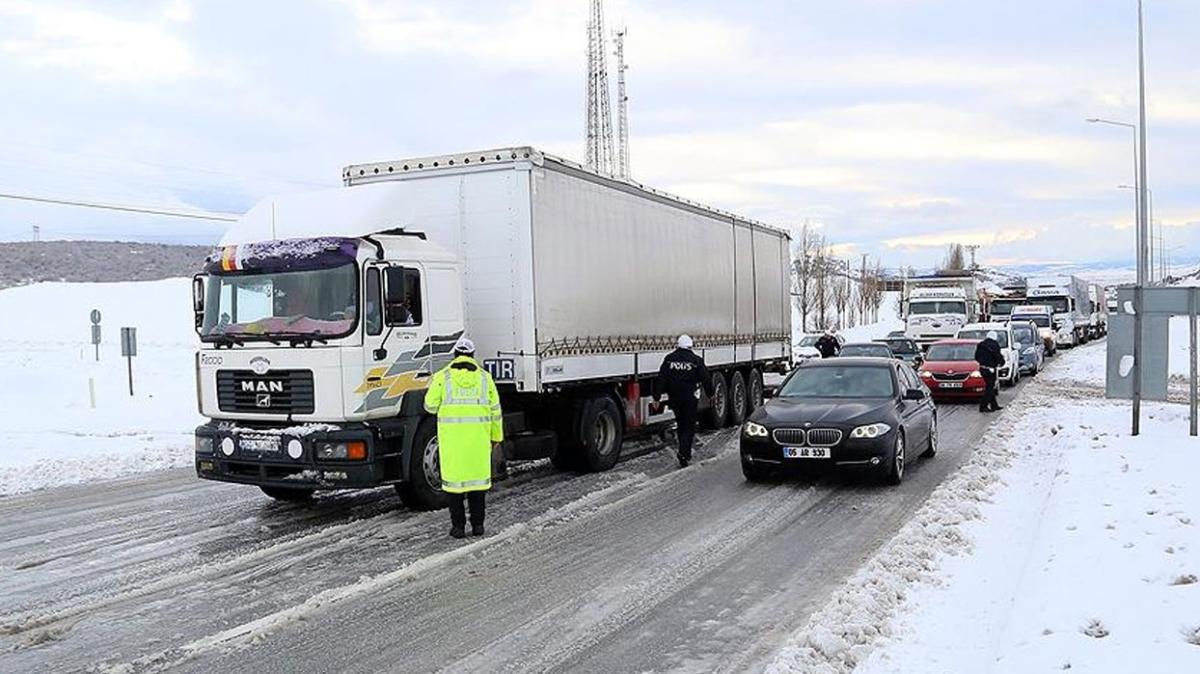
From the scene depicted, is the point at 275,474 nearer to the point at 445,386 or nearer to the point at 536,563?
the point at 445,386

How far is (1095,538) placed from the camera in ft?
23.9

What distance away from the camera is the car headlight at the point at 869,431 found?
10.8 meters

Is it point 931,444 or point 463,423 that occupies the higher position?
point 463,423

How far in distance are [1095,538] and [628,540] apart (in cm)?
366

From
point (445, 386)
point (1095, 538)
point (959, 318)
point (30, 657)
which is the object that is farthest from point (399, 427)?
point (959, 318)

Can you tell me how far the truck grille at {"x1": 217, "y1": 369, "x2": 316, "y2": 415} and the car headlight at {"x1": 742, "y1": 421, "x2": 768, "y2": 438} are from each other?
4806 millimetres

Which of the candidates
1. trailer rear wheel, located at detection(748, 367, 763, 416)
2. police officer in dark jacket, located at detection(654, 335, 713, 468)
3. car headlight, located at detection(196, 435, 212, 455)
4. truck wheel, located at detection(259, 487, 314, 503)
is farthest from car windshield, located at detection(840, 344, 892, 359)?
car headlight, located at detection(196, 435, 212, 455)

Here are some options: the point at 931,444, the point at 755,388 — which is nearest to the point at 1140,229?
the point at 755,388

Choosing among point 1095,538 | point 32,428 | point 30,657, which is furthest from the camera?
point 32,428

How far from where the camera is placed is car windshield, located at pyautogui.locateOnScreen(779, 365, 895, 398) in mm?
12094

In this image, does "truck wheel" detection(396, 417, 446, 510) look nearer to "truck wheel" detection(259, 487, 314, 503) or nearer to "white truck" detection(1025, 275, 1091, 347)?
"truck wheel" detection(259, 487, 314, 503)

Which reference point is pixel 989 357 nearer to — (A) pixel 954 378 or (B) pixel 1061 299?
(A) pixel 954 378

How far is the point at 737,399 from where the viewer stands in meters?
18.2

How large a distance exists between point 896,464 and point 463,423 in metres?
5.08
